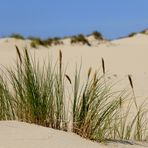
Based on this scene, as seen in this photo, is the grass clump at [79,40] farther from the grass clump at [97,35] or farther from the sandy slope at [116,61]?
the sandy slope at [116,61]

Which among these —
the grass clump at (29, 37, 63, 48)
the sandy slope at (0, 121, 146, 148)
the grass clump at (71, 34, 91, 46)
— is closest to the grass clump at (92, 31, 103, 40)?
the grass clump at (71, 34, 91, 46)

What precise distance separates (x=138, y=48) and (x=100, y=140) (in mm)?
13430

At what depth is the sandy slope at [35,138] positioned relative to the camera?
3322mm

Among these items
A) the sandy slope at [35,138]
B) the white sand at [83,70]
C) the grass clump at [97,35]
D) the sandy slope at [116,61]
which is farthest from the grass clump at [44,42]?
the sandy slope at [35,138]

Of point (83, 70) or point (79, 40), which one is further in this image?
point (79, 40)

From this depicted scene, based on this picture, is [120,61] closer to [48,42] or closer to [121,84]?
[121,84]

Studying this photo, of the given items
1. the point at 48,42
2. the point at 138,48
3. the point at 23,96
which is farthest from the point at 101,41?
the point at 23,96

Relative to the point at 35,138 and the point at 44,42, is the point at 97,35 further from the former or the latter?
the point at 35,138

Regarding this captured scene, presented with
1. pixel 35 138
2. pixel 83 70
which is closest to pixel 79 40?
pixel 83 70

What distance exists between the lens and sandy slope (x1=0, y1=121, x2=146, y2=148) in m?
3.32

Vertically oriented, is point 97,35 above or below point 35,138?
below

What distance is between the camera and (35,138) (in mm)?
3447

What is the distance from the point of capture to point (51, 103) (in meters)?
4.04

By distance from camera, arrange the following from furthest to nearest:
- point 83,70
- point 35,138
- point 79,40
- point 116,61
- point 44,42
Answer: point 79,40
point 44,42
point 116,61
point 83,70
point 35,138
